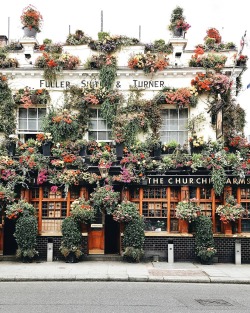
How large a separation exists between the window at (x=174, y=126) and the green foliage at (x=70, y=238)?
17.4 feet

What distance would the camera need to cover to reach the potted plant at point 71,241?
18797 millimetres

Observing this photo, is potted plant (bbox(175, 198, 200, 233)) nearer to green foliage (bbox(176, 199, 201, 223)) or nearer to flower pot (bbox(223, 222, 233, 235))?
green foliage (bbox(176, 199, 201, 223))

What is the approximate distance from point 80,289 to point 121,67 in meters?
10.4

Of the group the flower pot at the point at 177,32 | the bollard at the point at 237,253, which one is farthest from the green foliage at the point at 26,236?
the flower pot at the point at 177,32

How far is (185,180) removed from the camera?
1970 centimetres

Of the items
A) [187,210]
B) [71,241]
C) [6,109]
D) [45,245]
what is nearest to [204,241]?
[187,210]

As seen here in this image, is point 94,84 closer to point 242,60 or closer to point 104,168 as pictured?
point 104,168

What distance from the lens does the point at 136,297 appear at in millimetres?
12734

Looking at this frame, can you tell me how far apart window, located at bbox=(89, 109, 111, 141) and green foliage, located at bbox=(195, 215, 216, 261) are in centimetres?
531

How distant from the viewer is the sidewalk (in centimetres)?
1581

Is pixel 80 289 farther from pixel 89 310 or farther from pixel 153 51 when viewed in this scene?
pixel 153 51

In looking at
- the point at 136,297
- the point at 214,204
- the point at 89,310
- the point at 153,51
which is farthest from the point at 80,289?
the point at 153,51

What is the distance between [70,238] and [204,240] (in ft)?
16.6

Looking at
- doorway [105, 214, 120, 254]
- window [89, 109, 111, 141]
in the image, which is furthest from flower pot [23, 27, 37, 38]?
doorway [105, 214, 120, 254]
